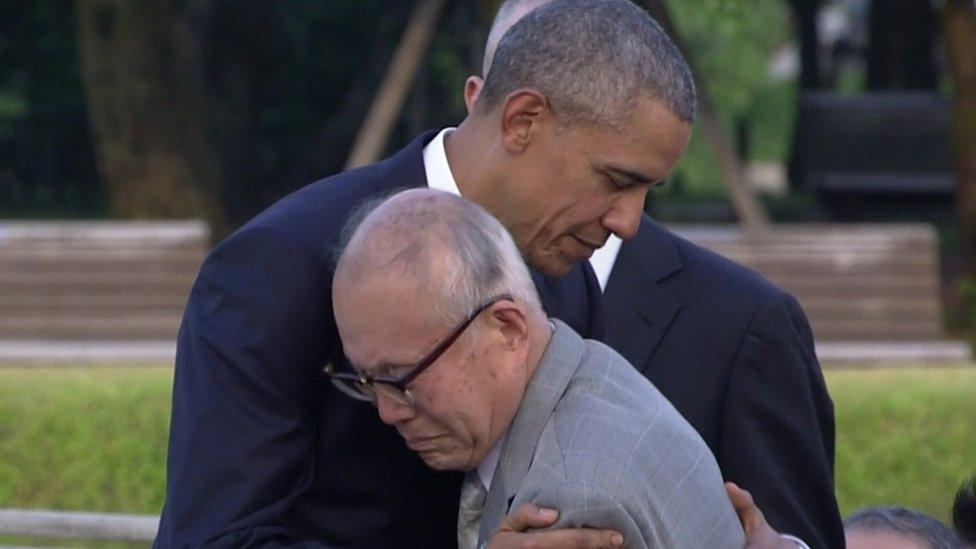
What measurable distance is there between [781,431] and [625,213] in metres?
0.66

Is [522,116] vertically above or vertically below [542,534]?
above

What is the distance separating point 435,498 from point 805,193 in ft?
56.3

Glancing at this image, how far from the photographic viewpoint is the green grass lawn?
6.13 metres

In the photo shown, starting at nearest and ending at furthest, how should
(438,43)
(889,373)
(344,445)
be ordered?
1. (344,445)
2. (889,373)
3. (438,43)

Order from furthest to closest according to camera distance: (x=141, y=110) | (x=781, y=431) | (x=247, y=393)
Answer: (x=141, y=110), (x=781, y=431), (x=247, y=393)

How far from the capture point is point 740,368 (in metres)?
2.92

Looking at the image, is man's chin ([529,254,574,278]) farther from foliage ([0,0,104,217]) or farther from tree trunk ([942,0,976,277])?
foliage ([0,0,104,217])

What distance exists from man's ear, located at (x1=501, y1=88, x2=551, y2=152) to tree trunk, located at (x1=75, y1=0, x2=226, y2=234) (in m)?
9.49

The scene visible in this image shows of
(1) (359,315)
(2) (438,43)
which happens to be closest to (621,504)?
(1) (359,315)

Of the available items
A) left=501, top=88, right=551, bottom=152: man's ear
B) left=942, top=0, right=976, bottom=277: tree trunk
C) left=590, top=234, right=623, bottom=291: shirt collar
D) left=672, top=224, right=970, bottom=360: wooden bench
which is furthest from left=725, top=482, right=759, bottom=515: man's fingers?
left=942, top=0, right=976, bottom=277: tree trunk

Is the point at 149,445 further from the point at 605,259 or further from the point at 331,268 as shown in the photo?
the point at 331,268

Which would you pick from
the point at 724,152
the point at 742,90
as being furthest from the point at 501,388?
the point at 742,90

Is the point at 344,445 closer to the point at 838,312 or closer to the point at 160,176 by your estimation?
the point at 838,312

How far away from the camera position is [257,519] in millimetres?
2182
